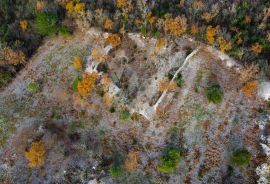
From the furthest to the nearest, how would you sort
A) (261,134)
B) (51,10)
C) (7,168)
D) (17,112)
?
(51,10)
(17,112)
(7,168)
(261,134)

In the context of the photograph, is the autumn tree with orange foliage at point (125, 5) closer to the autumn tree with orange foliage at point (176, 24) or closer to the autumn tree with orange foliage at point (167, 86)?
the autumn tree with orange foliage at point (176, 24)

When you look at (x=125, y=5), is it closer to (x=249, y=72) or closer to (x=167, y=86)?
(x=167, y=86)

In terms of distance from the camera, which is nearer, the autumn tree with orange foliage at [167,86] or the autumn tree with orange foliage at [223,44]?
the autumn tree with orange foliage at [223,44]

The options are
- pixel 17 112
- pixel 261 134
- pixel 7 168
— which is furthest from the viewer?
pixel 17 112

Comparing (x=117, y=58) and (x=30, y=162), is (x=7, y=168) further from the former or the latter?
(x=117, y=58)

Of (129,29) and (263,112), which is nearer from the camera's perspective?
(263,112)

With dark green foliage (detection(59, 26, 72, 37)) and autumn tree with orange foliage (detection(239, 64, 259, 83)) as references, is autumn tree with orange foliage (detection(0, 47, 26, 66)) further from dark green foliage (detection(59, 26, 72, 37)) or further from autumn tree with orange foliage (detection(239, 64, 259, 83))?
autumn tree with orange foliage (detection(239, 64, 259, 83))

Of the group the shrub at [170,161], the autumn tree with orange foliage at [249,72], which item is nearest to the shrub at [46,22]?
the shrub at [170,161]

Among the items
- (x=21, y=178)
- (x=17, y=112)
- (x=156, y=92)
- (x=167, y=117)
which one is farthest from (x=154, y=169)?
(x=17, y=112)
